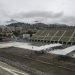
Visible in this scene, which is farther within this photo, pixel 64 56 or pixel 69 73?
pixel 64 56

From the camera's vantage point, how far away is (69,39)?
85.6 meters

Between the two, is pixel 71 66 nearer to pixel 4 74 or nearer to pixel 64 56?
pixel 64 56

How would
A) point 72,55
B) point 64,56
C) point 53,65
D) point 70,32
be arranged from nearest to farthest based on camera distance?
point 53,65 → point 64,56 → point 72,55 → point 70,32

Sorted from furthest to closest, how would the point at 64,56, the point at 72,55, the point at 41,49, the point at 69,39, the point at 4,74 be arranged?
the point at 69,39 → the point at 41,49 → the point at 72,55 → the point at 64,56 → the point at 4,74

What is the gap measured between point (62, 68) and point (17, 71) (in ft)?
39.2

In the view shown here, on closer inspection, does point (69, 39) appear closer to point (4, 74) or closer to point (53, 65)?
point (53, 65)

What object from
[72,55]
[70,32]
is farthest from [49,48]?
[70,32]

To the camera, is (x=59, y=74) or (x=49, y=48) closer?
(x=59, y=74)

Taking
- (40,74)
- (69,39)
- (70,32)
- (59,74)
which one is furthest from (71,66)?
(70,32)

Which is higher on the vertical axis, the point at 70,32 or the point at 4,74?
the point at 70,32

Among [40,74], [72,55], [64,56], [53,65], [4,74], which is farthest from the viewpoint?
[72,55]

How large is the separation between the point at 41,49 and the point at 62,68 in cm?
1948

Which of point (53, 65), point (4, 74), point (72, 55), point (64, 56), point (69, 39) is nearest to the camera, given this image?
point (4, 74)

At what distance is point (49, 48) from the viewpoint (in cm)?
5947
